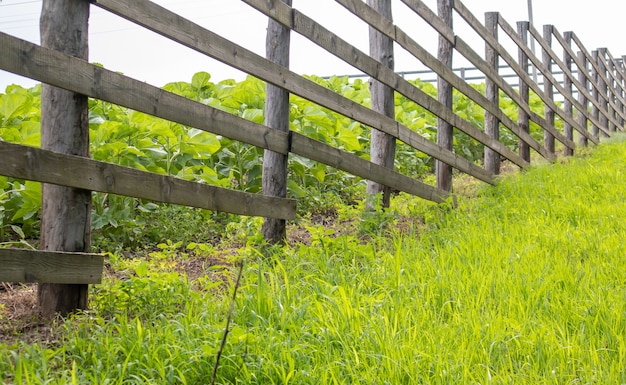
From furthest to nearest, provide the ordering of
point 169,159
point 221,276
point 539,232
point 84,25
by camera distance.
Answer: point 169,159 → point 539,232 → point 221,276 → point 84,25

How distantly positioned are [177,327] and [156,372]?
1.44 feet

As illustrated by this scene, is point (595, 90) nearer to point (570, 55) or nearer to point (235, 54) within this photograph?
point (570, 55)

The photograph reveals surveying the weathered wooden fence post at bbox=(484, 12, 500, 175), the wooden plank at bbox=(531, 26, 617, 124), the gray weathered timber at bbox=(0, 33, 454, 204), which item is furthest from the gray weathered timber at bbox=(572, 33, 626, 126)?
the gray weathered timber at bbox=(0, 33, 454, 204)

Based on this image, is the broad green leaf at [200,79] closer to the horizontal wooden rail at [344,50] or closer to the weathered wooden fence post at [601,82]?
the horizontal wooden rail at [344,50]

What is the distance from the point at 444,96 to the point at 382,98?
128 centimetres

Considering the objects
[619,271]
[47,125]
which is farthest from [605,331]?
[47,125]

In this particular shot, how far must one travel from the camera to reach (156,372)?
2502 millimetres

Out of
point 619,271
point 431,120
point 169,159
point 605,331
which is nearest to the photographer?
point 605,331

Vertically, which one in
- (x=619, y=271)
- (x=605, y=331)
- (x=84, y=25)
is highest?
(x=84, y=25)

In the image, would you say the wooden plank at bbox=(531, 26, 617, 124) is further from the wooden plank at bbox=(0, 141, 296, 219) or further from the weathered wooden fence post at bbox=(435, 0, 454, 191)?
the wooden plank at bbox=(0, 141, 296, 219)

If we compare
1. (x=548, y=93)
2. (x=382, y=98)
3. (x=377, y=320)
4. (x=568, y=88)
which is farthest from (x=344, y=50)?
(x=568, y=88)

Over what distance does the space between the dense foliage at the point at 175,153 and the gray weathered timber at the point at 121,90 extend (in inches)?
41.5

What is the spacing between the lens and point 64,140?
3168 mm

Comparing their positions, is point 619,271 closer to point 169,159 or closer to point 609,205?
point 609,205
